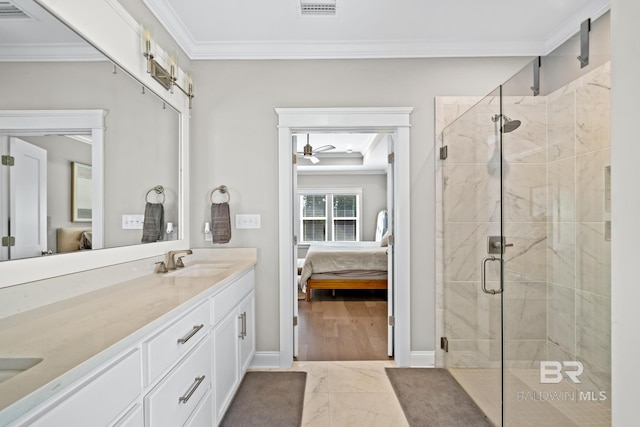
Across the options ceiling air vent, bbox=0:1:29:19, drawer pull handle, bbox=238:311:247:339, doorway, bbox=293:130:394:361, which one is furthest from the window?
ceiling air vent, bbox=0:1:29:19

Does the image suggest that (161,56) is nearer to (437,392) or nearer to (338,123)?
(338,123)

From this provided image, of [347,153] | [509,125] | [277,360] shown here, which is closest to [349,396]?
[277,360]

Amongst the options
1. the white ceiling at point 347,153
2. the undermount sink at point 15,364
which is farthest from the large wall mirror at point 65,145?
the white ceiling at point 347,153

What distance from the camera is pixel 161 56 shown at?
2.20 meters

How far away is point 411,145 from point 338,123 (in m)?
0.62

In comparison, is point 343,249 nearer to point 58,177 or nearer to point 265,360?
point 265,360

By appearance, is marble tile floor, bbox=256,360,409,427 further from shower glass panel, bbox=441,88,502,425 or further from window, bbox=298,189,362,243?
window, bbox=298,189,362,243

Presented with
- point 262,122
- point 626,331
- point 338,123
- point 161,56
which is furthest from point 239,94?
point 626,331

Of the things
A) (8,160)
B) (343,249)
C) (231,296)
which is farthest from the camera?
(343,249)

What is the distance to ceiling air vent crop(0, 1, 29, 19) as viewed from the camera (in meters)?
1.13

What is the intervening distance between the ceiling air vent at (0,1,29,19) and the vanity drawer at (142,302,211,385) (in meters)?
1.24

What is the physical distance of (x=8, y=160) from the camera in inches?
44.7

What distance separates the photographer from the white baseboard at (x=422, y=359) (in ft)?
8.60

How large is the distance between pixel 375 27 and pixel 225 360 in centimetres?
251
